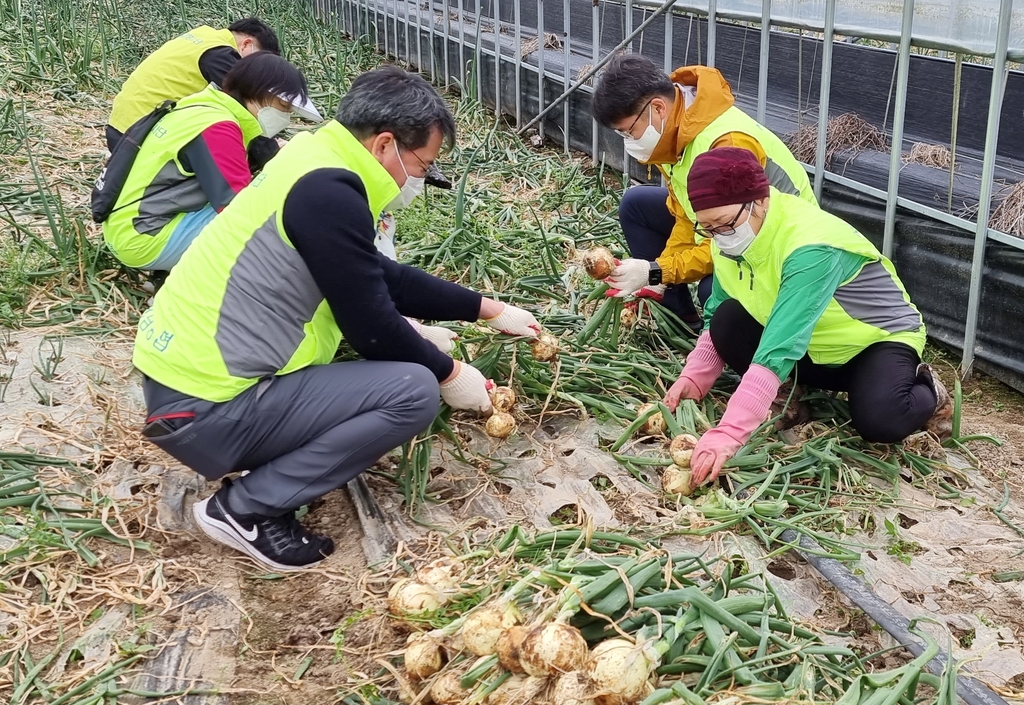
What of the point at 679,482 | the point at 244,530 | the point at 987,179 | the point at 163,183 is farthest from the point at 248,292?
the point at 987,179

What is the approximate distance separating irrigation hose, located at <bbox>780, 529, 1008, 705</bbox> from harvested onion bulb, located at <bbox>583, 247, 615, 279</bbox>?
124cm

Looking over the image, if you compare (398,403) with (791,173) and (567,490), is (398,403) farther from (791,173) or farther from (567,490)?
(791,173)

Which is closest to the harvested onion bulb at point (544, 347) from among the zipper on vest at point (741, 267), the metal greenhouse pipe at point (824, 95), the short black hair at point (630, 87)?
the zipper on vest at point (741, 267)

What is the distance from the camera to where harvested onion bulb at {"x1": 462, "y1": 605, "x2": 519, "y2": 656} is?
1.81m

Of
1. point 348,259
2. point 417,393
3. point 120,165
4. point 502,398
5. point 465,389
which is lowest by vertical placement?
point 502,398

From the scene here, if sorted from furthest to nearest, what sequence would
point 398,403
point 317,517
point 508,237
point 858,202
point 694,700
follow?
point 508,237
point 858,202
point 317,517
point 398,403
point 694,700

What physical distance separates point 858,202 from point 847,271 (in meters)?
1.24

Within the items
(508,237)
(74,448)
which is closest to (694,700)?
(74,448)

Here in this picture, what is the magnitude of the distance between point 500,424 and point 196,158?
1738 mm

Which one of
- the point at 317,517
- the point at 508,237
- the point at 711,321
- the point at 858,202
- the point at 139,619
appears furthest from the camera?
the point at 508,237

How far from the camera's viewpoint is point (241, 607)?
7.70ft

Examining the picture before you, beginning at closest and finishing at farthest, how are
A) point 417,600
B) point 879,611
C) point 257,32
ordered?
point 417,600, point 879,611, point 257,32

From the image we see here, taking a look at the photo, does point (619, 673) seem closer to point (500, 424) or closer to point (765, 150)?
point (500, 424)

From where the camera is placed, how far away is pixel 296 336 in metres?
2.47
